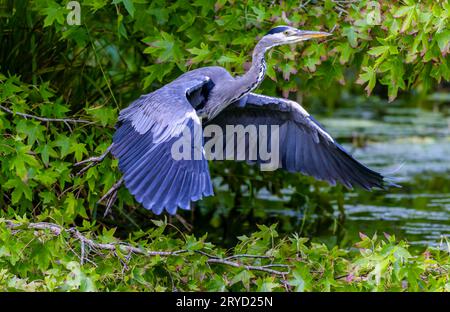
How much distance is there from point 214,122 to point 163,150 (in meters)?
1.27

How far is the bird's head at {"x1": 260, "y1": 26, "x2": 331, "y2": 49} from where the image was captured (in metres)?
5.88

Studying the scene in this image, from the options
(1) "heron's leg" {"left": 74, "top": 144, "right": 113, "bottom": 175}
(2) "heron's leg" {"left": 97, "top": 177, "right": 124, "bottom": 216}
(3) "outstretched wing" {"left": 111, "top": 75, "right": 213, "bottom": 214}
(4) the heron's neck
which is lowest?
(2) "heron's leg" {"left": 97, "top": 177, "right": 124, "bottom": 216}

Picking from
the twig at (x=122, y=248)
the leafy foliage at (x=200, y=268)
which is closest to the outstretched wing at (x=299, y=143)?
the leafy foliage at (x=200, y=268)

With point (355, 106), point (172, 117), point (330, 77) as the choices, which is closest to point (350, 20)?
point (330, 77)

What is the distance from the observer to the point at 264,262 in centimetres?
513

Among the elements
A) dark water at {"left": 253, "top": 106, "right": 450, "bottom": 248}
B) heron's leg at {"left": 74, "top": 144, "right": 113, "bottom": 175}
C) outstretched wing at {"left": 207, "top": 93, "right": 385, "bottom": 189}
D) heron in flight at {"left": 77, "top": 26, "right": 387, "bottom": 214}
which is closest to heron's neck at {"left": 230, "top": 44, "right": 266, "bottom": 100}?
heron in flight at {"left": 77, "top": 26, "right": 387, "bottom": 214}

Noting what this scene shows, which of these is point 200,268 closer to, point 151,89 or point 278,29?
point 278,29

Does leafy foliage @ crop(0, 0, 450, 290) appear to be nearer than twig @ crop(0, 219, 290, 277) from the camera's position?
Yes

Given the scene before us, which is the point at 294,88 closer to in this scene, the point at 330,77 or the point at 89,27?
the point at 330,77

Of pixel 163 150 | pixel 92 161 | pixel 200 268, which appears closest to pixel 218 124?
pixel 92 161

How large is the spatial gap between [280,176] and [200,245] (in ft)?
9.87

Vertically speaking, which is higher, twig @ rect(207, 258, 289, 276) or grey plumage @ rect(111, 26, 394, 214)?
grey plumage @ rect(111, 26, 394, 214)

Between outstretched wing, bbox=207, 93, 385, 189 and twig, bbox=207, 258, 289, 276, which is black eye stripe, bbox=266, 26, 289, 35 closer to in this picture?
outstretched wing, bbox=207, 93, 385, 189

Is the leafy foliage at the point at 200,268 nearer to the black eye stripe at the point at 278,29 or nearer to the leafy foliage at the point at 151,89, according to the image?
the leafy foliage at the point at 151,89
